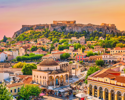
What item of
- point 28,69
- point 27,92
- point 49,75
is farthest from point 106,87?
point 28,69

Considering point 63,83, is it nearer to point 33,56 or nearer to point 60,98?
point 60,98

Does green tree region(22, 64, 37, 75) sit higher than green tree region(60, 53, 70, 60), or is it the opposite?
green tree region(60, 53, 70, 60)

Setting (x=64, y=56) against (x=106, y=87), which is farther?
(x=64, y=56)

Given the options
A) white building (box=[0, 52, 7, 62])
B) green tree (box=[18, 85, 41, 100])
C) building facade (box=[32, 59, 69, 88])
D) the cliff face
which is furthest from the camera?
the cliff face

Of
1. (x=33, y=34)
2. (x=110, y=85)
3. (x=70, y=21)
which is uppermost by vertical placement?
(x=70, y=21)

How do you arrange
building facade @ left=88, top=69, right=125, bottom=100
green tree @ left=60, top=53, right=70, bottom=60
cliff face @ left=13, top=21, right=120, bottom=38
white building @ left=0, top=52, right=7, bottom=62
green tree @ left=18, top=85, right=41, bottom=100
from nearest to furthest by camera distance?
building facade @ left=88, top=69, right=125, bottom=100
green tree @ left=18, top=85, right=41, bottom=100
green tree @ left=60, top=53, right=70, bottom=60
white building @ left=0, top=52, right=7, bottom=62
cliff face @ left=13, top=21, right=120, bottom=38

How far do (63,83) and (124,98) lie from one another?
420 inches

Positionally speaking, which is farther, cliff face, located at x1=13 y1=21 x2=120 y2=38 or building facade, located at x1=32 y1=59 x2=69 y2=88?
cliff face, located at x1=13 y1=21 x2=120 y2=38

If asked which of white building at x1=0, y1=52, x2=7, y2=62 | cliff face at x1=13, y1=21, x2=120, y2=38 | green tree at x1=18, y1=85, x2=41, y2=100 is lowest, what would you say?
green tree at x1=18, y1=85, x2=41, y2=100

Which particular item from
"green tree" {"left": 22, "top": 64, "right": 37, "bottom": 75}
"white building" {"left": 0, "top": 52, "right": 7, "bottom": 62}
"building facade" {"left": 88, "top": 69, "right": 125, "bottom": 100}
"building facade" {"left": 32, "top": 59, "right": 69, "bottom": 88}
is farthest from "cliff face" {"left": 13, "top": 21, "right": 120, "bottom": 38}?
"building facade" {"left": 88, "top": 69, "right": 125, "bottom": 100}

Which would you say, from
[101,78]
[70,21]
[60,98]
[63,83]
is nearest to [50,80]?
[63,83]

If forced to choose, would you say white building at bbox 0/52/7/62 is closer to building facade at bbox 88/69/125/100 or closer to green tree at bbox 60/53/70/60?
green tree at bbox 60/53/70/60

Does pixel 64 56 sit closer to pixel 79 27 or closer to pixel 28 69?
pixel 28 69

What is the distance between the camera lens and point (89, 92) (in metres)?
27.4
